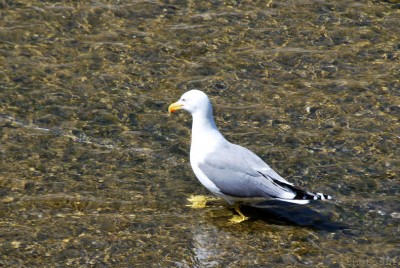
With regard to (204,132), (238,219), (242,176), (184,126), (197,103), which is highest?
(197,103)

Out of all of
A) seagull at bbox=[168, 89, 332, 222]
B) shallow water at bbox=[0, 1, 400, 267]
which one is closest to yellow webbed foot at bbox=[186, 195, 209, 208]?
shallow water at bbox=[0, 1, 400, 267]

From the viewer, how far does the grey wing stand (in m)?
7.96

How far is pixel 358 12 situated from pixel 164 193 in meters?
5.12

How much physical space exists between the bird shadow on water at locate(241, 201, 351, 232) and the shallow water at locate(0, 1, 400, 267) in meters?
0.02

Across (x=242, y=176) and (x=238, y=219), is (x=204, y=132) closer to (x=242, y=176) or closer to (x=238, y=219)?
(x=242, y=176)

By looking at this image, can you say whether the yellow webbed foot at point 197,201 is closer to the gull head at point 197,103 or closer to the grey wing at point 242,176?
the grey wing at point 242,176

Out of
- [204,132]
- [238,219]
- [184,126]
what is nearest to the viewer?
[238,219]

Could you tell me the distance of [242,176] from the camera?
8.05 m

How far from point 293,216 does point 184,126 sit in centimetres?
211

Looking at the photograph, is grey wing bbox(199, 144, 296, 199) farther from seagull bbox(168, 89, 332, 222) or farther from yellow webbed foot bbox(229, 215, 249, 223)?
yellow webbed foot bbox(229, 215, 249, 223)

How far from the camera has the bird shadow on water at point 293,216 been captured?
324 inches

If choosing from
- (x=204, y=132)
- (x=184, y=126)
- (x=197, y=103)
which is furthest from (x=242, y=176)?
(x=184, y=126)

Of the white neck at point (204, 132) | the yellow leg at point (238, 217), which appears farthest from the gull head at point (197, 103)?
the yellow leg at point (238, 217)

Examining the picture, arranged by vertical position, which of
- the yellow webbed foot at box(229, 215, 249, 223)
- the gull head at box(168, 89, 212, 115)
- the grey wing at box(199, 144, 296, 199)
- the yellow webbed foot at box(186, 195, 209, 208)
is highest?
the gull head at box(168, 89, 212, 115)
